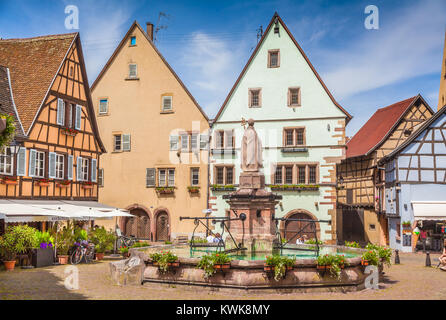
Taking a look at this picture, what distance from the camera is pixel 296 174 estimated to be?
3136 cm

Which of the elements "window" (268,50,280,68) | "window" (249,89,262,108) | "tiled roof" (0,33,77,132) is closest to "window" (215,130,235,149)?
"window" (249,89,262,108)

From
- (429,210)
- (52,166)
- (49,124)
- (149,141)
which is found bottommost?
(429,210)

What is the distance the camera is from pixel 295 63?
3209 cm

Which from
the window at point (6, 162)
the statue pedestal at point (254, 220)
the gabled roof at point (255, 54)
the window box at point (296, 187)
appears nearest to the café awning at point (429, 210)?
the window box at point (296, 187)

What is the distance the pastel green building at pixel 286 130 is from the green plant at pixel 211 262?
18.5 m

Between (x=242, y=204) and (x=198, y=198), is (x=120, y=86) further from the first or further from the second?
(x=242, y=204)

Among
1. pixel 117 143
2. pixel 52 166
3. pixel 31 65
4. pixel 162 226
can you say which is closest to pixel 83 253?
pixel 52 166

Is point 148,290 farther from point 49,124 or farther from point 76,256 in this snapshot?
point 49,124

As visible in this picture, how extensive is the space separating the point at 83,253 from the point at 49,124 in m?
8.00

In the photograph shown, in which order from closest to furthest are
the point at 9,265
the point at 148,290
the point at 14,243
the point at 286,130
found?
the point at 148,290
the point at 9,265
the point at 14,243
the point at 286,130

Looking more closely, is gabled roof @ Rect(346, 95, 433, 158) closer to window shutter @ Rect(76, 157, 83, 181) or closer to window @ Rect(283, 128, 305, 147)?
window @ Rect(283, 128, 305, 147)

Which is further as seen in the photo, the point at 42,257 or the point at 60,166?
the point at 60,166

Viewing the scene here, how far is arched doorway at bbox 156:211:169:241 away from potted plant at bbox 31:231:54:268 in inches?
555

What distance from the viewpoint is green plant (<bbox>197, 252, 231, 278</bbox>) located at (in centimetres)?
1238
